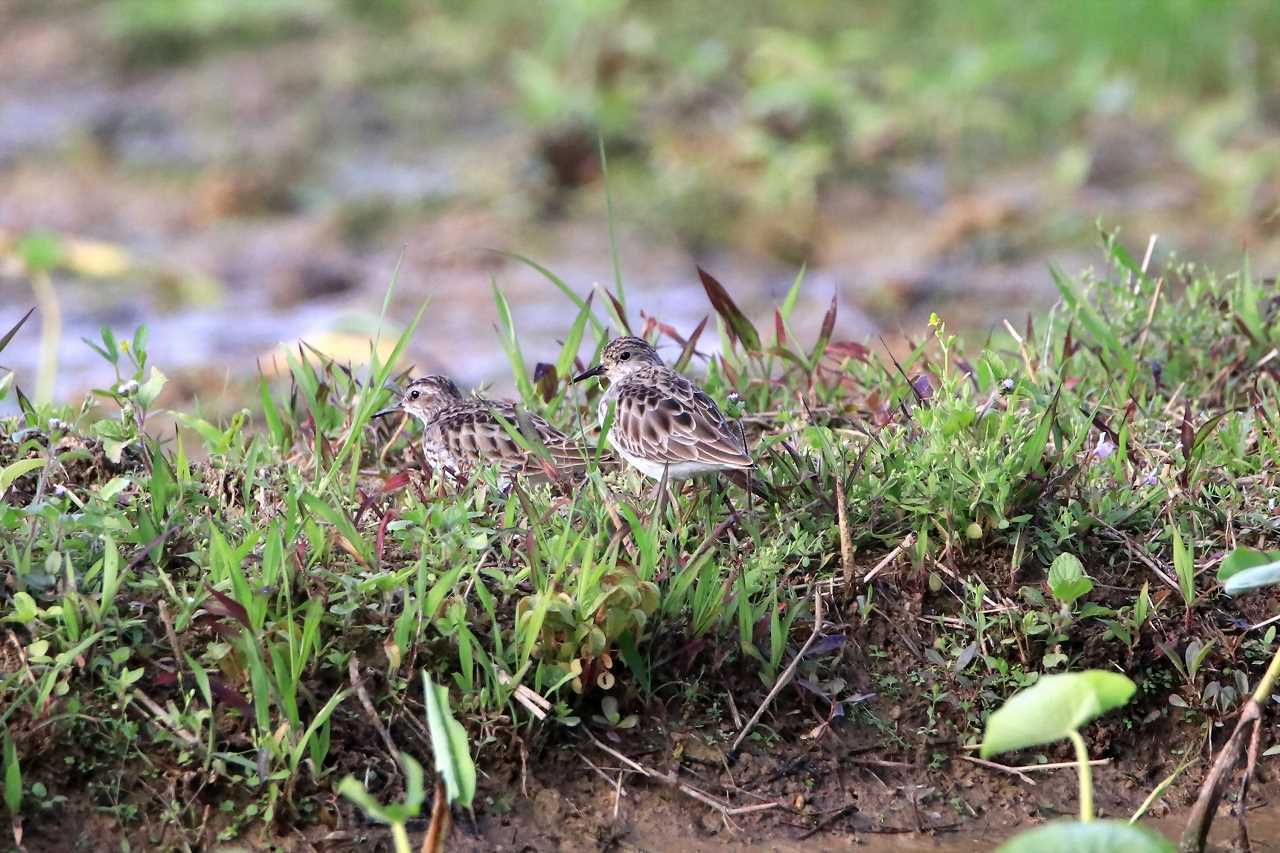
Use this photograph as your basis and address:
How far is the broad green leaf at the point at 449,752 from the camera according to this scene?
3744 mm

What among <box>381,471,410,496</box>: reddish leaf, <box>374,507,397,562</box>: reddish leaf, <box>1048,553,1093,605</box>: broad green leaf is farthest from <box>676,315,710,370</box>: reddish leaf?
<box>1048,553,1093,605</box>: broad green leaf

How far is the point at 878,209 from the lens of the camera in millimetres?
12422

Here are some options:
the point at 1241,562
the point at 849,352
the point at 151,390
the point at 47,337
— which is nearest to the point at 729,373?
the point at 849,352

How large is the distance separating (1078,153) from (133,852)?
9.96 m

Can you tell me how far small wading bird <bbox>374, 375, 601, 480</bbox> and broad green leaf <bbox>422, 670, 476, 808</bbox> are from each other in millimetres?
1632

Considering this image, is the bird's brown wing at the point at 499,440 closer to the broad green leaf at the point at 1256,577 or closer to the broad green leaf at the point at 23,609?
the broad green leaf at the point at 23,609

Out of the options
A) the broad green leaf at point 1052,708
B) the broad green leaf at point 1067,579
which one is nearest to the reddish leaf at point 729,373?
the broad green leaf at point 1067,579

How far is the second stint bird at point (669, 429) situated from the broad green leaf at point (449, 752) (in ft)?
5.26

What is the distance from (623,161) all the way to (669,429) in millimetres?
7705

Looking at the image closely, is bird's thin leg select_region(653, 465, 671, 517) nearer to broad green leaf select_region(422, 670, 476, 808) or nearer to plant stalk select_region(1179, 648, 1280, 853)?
broad green leaf select_region(422, 670, 476, 808)

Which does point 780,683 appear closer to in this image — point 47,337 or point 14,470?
point 14,470

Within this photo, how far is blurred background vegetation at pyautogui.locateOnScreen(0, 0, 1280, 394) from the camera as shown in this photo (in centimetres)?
1136

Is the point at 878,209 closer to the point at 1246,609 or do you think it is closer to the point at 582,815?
the point at 1246,609

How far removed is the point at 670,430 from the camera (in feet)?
17.5
